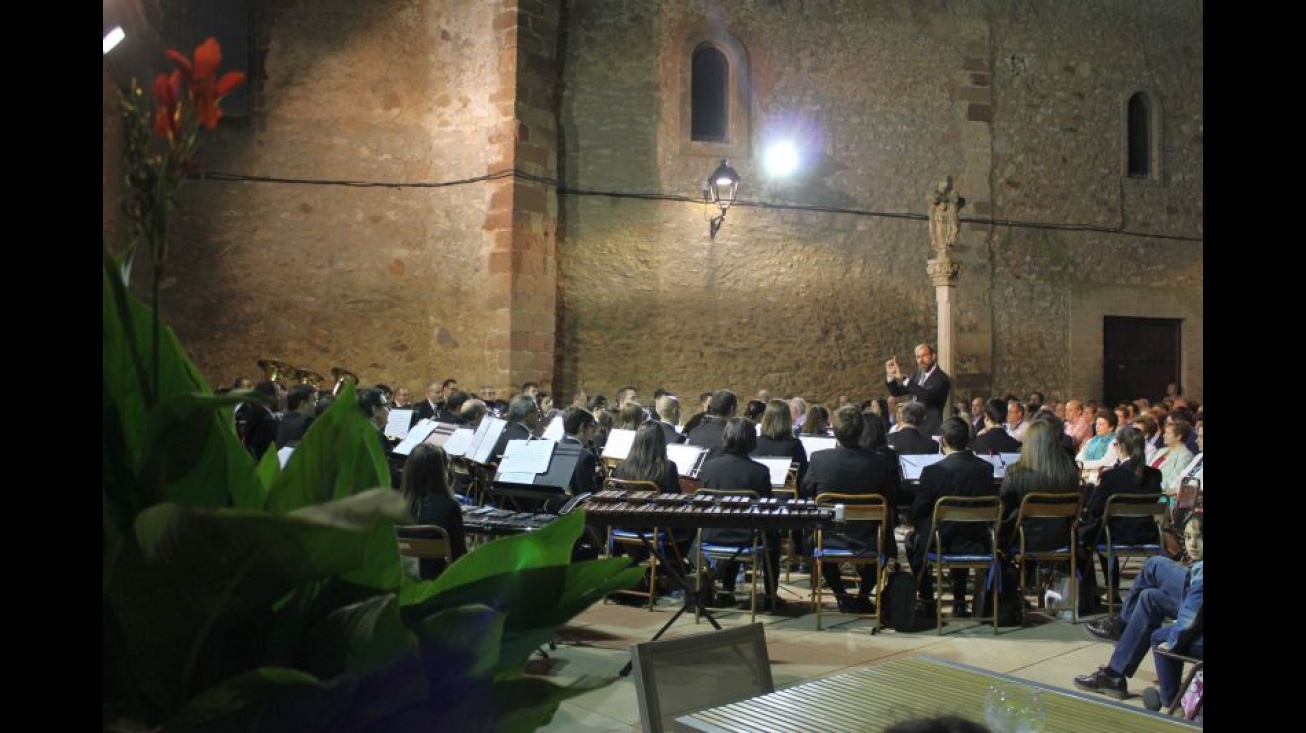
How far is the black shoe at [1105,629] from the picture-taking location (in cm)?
574

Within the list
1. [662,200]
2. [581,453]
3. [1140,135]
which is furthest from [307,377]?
[1140,135]

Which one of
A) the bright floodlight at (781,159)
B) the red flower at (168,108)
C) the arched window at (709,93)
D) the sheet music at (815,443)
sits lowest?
the sheet music at (815,443)

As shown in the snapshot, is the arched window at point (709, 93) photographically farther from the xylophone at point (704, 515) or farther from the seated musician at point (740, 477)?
the xylophone at point (704, 515)

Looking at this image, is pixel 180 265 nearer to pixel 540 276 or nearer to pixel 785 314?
pixel 540 276

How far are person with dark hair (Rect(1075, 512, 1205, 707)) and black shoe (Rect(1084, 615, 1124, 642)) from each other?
68 cm

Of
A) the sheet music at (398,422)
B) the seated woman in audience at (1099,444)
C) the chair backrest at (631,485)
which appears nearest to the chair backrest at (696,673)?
the chair backrest at (631,485)

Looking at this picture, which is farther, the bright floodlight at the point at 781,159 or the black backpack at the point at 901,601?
the bright floodlight at the point at 781,159

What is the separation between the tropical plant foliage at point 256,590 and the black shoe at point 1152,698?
4336 millimetres

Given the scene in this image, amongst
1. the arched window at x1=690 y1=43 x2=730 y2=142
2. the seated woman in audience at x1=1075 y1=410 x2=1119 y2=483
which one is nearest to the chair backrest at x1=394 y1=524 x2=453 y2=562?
the seated woman in audience at x1=1075 y1=410 x2=1119 y2=483

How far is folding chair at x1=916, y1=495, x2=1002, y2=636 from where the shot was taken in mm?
5738

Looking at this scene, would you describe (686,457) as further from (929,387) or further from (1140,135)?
(1140,135)

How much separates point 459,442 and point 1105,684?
4506mm

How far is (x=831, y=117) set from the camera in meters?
14.5
